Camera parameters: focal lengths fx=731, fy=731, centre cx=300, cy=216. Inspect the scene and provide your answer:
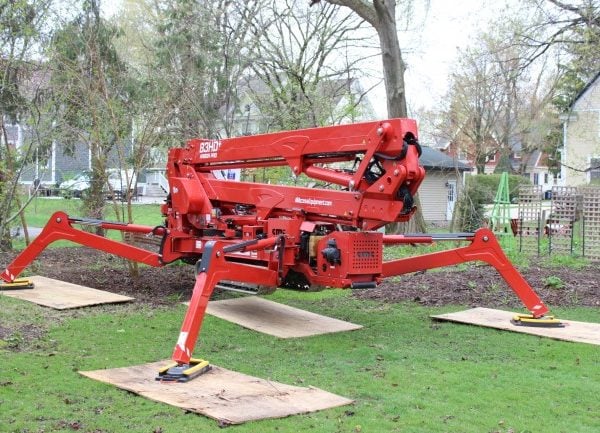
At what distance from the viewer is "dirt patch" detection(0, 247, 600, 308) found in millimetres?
10016

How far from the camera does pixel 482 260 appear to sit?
26.3 feet

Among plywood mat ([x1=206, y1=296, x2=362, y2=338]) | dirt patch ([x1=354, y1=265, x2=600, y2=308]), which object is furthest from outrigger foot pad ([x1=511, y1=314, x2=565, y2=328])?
plywood mat ([x1=206, y1=296, x2=362, y2=338])

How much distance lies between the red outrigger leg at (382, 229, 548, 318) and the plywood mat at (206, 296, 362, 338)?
89 cm

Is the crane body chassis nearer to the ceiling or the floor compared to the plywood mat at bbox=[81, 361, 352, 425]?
nearer to the ceiling

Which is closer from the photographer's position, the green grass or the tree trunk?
the green grass

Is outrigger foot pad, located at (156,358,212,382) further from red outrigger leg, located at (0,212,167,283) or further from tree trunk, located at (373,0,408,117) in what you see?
tree trunk, located at (373,0,408,117)

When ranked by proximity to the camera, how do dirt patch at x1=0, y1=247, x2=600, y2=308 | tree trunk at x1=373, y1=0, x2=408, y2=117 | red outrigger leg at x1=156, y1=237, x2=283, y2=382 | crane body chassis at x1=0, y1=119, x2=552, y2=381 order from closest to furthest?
red outrigger leg at x1=156, y1=237, x2=283, y2=382
crane body chassis at x1=0, y1=119, x2=552, y2=381
dirt patch at x1=0, y1=247, x2=600, y2=308
tree trunk at x1=373, y1=0, x2=408, y2=117

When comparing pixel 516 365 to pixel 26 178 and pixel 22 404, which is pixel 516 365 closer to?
pixel 22 404

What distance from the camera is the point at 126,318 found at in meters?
8.19

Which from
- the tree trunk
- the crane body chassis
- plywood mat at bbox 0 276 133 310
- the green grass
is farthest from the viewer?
the tree trunk

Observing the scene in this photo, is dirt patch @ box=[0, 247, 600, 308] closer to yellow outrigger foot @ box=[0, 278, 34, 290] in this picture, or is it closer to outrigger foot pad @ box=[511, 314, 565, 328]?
yellow outrigger foot @ box=[0, 278, 34, 290]

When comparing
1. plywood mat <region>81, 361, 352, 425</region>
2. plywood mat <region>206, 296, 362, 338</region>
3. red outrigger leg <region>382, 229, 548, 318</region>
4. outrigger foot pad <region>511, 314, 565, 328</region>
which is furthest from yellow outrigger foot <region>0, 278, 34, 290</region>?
outrigger foot pad <region>511, 314, 565, 328</region>

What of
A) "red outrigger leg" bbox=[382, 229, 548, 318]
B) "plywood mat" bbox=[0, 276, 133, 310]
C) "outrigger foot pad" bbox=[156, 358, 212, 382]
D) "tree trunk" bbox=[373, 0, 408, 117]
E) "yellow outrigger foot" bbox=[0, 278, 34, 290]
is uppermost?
"tree trunk" bbox=[373, 0, 408, 117]

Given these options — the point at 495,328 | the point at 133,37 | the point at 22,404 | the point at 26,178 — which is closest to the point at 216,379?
the point at 22,404
